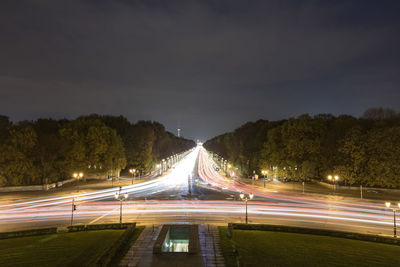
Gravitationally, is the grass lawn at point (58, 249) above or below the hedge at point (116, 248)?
below

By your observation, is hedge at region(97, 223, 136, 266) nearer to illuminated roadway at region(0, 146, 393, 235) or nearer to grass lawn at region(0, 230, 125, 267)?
grass lawn at region(0, 230, 125, 267)

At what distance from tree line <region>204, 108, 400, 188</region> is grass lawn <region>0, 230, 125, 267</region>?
134 feet

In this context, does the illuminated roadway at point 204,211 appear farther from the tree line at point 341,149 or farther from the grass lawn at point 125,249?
the tree line at point 341,149

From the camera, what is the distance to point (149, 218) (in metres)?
27.1

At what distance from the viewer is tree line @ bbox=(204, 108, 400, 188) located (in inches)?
1614

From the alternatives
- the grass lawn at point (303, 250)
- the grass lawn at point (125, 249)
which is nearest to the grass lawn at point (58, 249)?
the grass lawn at point (125, 249)

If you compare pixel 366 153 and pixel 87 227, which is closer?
pixel 87 227

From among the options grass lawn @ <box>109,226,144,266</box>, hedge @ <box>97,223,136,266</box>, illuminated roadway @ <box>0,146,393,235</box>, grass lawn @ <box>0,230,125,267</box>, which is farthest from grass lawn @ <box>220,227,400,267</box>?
grass lawn @ <box>0,230,125,267</box>

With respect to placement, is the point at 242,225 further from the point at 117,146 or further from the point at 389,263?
the point at 117,146

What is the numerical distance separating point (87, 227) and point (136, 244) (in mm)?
6485

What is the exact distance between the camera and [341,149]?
45500mm

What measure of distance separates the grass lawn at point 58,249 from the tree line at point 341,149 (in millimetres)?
40819

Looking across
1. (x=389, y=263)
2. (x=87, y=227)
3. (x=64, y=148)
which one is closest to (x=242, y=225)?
(x=389, y=263)

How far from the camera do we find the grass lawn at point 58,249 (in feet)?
52.9
